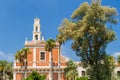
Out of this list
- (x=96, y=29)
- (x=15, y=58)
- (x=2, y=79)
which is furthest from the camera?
(x=2, y=79)

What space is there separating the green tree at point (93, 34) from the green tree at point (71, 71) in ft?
78.4

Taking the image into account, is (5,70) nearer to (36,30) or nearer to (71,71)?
(36,30)

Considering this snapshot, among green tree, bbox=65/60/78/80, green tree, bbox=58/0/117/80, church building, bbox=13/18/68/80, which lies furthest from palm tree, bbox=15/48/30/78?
green tree, bbox=58/0/117/80

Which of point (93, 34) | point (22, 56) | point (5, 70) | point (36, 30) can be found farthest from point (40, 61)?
point (93, 34)

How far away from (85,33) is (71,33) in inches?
60.3

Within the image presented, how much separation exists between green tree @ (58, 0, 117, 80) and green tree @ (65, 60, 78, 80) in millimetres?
23896

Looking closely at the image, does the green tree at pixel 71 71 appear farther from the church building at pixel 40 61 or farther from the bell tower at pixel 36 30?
the bell tower at pixel 36 30

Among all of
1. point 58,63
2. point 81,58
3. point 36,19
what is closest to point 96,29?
point 81,58

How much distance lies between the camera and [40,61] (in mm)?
63375

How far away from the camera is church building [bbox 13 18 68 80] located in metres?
62.4

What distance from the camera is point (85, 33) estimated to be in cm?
3459

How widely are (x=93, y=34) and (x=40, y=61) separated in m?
30.6

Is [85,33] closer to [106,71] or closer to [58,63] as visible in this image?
[106,71]

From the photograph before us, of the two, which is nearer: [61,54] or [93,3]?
[93,3]
